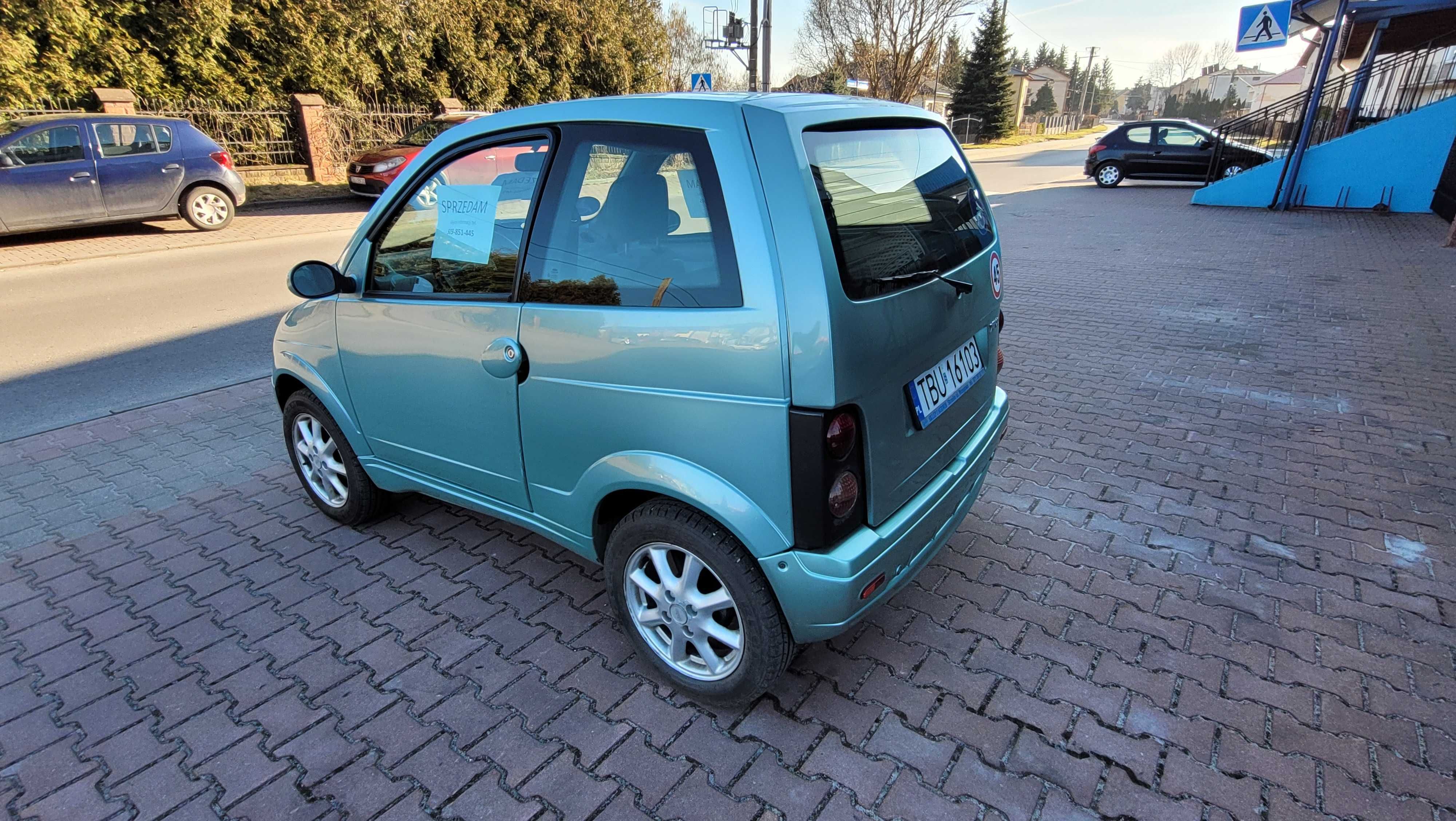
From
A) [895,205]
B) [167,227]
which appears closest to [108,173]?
[167,227]

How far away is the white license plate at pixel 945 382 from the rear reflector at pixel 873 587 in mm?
470

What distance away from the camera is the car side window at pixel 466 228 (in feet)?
8.11

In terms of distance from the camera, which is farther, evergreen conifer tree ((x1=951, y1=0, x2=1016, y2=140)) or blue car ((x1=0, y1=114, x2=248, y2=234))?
evergreen conifer tree ((x1=951, y1=0, x2=1016, y2=140))

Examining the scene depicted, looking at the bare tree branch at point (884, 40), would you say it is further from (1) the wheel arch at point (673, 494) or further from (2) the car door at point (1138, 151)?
(1) the wheel arch at point (673, 494)

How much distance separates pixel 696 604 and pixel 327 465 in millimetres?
2140

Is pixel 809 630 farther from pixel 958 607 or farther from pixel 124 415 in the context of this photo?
pixel 124 415

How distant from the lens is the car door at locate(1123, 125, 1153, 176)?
1878cm

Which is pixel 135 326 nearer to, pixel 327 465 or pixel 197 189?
pixel 327 465

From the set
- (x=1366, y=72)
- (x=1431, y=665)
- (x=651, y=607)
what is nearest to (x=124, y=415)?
(x=651, y=607)

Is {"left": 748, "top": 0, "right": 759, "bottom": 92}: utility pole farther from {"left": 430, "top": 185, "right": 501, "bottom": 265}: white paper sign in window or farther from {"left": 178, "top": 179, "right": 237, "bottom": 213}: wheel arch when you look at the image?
{"left": 430, "top": 185, "right": 501, "bottom": 265}: white paper sign in window

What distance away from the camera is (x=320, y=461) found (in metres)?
3.48

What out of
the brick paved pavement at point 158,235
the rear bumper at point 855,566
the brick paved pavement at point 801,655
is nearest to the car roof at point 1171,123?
the brick paved pavement at point 801,655

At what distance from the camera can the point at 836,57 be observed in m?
40.6

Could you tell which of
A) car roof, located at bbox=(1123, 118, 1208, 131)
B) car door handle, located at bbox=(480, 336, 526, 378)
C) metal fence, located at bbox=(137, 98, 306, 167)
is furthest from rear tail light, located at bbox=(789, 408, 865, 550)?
car roof, located at bbox=(1123, 118, 1208, 131)
